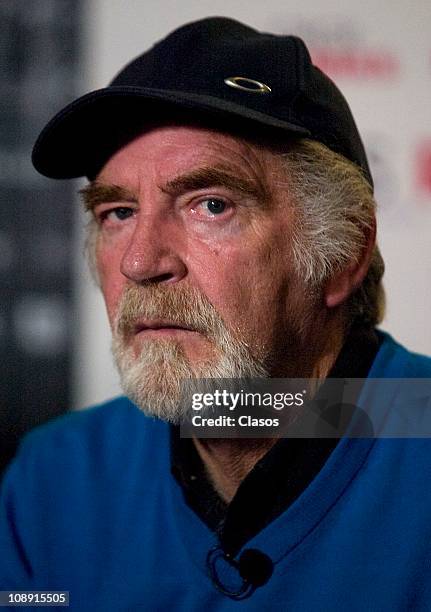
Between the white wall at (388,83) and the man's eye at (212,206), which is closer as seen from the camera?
the man's eye at (212,206)

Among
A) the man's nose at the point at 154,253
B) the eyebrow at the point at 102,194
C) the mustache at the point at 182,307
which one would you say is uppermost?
the eyebrow at the point at 102,194

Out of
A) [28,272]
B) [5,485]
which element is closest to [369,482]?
[5,485]

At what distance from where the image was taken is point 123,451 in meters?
0.83

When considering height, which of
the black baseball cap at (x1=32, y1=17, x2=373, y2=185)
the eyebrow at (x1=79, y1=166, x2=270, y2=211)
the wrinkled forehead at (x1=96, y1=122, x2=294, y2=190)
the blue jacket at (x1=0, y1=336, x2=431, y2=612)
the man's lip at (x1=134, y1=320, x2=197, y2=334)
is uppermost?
the black baseball cap at (x1=32, y1=17, x2=373, y2=185)

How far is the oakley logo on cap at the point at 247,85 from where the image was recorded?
64 centimetres

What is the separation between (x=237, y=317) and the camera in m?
0.66

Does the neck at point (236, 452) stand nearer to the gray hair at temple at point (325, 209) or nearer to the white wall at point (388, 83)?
the gray hair at temple at point (325, 209)

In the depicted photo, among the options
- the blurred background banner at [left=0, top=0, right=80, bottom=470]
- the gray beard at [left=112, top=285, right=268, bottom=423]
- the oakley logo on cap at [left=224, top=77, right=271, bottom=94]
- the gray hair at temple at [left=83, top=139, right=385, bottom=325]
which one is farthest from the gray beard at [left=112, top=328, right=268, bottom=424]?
the blurred background banner at [left=0, top=0, right=80, bottom=470]

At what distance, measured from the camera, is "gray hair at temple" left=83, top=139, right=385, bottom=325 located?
0.69 metres

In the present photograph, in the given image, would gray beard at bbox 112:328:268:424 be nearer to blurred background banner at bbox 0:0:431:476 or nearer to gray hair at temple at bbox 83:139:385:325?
gray hair at temple at bbox 83:139:385:325

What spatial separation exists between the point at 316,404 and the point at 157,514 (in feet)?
0.69

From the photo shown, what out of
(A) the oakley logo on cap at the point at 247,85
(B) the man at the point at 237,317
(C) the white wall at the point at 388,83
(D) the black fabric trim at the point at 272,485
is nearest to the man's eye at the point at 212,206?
(B) the man at the point at 237,317

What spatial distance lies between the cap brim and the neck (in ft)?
0.80

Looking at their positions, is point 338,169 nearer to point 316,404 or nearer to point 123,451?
point 316,404
